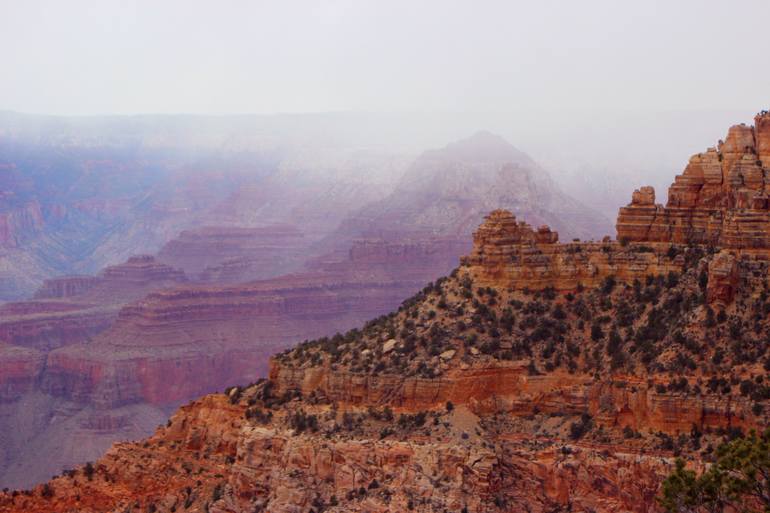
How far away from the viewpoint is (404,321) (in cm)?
6231

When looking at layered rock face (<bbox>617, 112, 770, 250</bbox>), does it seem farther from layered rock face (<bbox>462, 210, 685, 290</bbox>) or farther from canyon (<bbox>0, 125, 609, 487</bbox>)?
canyon (<bbox>0, 125, 609, 487</bbox>)

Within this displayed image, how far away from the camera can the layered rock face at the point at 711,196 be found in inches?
2373

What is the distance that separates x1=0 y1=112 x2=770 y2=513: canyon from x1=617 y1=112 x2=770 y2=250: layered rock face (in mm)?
77

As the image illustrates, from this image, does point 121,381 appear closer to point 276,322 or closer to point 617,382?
point 276,322

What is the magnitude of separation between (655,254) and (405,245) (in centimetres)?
12215

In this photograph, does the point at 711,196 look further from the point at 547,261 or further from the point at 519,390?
the point at 519,390

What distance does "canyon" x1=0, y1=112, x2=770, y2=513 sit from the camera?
52656mm

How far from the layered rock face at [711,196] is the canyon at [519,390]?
0.25 ft

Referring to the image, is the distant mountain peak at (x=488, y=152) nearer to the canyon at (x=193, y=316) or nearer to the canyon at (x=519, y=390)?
the canyon at (x=193, y=316)

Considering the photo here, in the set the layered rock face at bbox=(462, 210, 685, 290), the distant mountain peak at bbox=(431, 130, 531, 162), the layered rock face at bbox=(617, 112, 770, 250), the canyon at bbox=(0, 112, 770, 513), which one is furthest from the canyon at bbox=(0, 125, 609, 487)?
the layered rock face at bbox=(617, 112, 770, 250)

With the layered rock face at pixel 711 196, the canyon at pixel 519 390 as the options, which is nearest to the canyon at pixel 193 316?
the canyon at pixel 519 390

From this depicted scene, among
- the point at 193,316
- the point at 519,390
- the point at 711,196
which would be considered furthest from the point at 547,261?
the point at 193,316

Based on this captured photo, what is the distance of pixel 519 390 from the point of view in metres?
57.0

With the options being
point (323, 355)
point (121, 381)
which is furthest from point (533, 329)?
point (121, 381)
